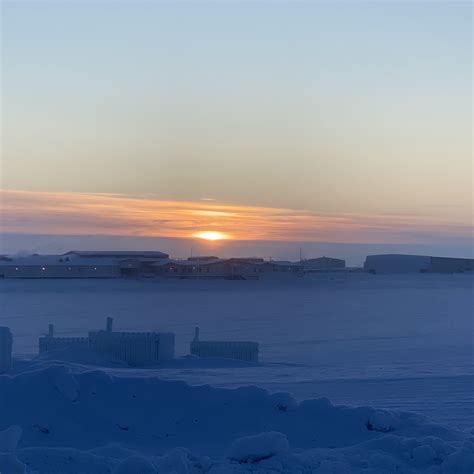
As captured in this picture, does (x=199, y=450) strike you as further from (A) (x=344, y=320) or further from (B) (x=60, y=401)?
(A) (x=344, y=320)

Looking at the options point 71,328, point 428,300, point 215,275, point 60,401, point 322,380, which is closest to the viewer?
point 60,401

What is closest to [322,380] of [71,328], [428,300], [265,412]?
[265,412]

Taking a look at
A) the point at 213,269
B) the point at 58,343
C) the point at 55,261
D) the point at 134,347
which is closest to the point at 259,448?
the point at 134,347

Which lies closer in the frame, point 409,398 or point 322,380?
point 409,398

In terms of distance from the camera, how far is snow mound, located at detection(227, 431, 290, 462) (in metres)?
7.84

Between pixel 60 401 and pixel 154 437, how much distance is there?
3.99 feet

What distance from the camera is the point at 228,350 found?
17203 mm

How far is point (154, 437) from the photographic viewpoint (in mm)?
9219

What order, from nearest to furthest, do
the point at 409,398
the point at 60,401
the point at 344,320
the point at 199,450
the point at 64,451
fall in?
the point at 64,451, the point at 199,450, the point at 60,401, the point at 409,398, the point at 344,320

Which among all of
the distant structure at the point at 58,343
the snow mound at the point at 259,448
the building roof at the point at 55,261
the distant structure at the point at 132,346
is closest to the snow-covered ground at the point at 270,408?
the snow mound at the point at 259,448

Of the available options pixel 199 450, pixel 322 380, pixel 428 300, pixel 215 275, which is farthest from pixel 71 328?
pixel 215 275

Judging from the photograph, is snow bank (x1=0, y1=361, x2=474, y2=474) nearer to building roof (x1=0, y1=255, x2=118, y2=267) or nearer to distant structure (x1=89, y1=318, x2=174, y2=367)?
distant structure (x1=89, y1=318, x2=174, y2=367)

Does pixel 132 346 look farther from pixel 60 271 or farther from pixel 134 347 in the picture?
pixel 60 271

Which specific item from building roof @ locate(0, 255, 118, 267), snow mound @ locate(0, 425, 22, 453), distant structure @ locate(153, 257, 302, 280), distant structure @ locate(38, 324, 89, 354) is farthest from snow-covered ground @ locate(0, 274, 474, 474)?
building roof @ locate(0, 255, 118, 267)
